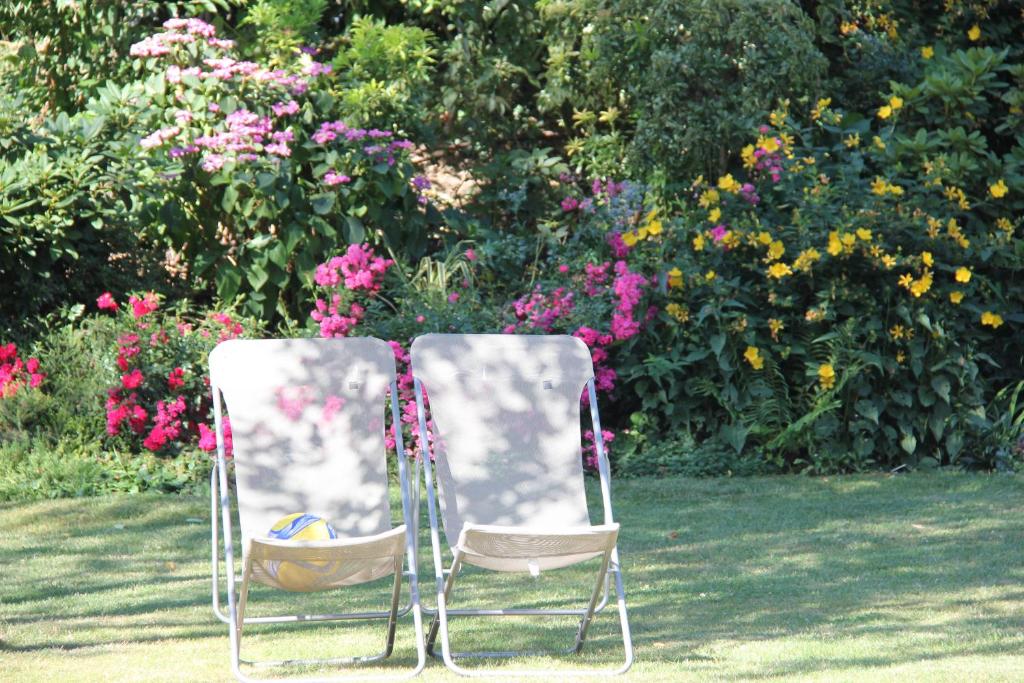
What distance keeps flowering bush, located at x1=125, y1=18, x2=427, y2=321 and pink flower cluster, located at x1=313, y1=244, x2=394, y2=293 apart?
1.19ft

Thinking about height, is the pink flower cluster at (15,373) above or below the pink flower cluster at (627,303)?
below

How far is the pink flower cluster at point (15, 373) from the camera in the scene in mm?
8188

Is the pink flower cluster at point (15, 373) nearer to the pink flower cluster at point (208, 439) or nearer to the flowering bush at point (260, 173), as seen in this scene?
the pink flower cluster at point (208, 439)

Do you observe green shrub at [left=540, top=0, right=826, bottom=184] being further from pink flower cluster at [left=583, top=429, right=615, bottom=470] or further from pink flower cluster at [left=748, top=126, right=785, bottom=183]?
pink flower cluster at [left=583, top=429, right=615, bottom=470]

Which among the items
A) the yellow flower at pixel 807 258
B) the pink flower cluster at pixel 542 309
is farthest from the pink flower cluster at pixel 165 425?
the yellow flower at pixel 807 258

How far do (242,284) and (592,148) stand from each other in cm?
280

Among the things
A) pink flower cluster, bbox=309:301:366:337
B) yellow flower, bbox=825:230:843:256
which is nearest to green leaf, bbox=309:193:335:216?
pink flower cluster, bbox=309:301:366:337

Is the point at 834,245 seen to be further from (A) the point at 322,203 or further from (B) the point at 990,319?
(A) the point at 322,203

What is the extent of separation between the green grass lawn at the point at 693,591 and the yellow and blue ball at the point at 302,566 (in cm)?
34

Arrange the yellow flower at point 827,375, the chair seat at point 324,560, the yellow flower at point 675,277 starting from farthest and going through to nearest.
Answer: the yellow flower at point 675,277 → the yellow flower at point 827,375 → the chair seat at point 324,560

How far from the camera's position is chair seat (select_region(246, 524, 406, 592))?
4129 mm

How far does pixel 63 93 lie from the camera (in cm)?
1036

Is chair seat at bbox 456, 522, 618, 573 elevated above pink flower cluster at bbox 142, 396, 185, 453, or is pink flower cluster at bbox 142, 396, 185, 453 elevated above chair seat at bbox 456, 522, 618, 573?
chair seat at bbox 456, 522, 618, 573

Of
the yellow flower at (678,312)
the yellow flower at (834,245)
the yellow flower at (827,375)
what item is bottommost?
the yellow flower at (827,375)
